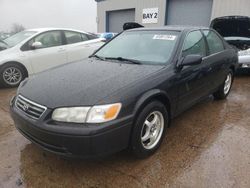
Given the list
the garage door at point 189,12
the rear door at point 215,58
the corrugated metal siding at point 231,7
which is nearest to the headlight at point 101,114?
the rear door at point 215,58

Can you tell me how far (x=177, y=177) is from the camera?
2.51 m

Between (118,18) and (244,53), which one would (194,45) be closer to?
(244,53)

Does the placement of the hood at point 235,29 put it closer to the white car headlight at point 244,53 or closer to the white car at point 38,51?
the white car headlight at point 244,53

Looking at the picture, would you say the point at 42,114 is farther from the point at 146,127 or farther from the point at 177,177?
the point at 177,177

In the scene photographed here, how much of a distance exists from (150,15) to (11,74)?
36.5 feet

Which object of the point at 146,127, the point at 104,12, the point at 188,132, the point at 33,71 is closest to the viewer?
the point at 146,127

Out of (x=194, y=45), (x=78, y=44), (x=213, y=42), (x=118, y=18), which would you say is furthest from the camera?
(x=118, y=18)

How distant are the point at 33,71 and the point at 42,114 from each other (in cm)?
421

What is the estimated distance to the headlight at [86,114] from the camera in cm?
223

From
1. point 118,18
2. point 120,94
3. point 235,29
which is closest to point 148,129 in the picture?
point 120,94

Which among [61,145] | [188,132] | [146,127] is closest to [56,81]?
[61,145]

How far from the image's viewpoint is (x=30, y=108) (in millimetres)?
2506

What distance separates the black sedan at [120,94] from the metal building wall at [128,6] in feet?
35.8

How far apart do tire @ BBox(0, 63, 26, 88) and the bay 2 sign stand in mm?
10604
